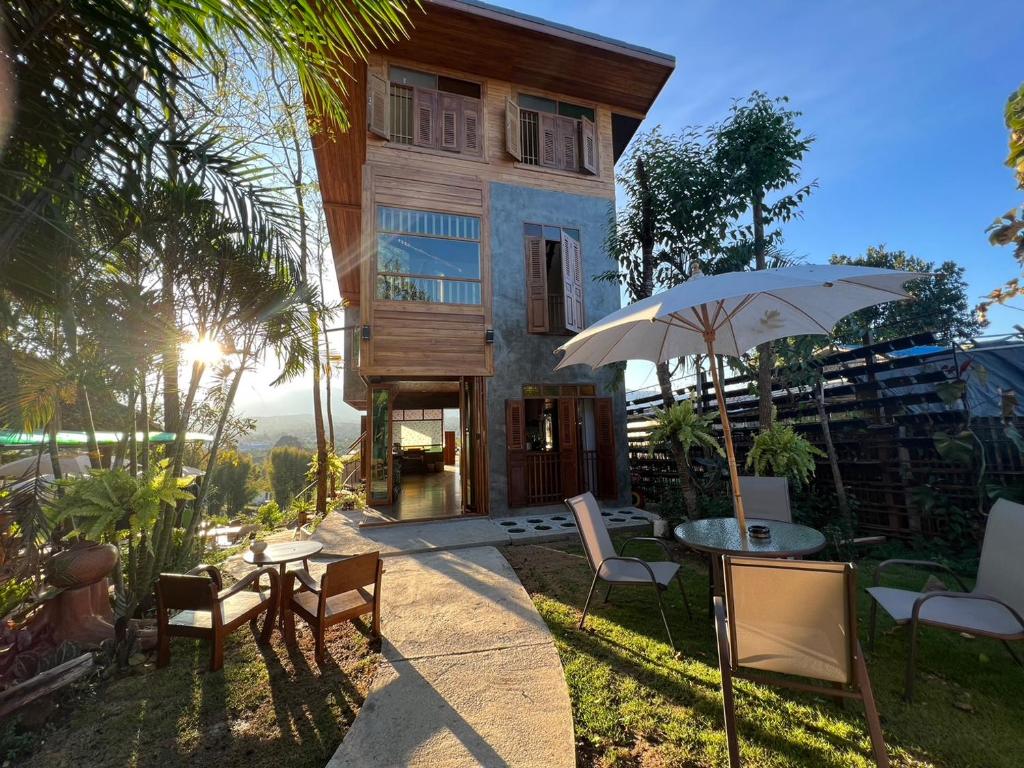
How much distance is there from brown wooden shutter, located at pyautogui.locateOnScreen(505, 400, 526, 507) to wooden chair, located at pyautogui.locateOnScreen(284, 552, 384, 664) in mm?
4319

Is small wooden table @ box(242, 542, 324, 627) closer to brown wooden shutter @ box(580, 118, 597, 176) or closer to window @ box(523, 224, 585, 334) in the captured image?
window @ box(523, 224, 585, 334)

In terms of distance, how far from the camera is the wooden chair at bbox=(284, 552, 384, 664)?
2.70 metres

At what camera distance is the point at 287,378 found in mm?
5746

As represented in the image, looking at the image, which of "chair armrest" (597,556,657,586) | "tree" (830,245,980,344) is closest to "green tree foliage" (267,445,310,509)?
"chair armrest" (597,556,657,586)

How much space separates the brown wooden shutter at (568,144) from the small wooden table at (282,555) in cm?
835

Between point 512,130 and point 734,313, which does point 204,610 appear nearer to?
point 734,313

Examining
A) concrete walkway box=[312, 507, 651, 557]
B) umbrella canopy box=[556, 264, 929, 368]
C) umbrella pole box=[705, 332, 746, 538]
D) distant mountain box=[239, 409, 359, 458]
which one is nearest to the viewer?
umbrella canopy box=[556, 264, 929, 368]

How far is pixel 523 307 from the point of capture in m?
7.93

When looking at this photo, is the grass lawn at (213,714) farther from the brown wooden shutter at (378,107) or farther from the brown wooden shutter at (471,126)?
the brown wooden shutter at (471,126)

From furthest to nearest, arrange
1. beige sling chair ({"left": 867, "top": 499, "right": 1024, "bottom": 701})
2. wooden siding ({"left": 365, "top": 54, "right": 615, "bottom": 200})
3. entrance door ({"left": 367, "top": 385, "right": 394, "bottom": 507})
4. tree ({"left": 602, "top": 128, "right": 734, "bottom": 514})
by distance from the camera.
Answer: entrance door ({"left": 367, "top": 385, "right": 394, "bottom": 507}), wooden siding ({"left": 365, "top": 54, "right": 615, "bottom": 200}), tree ({"left": 602, "top": 128, "right": 734, "bottom": 514}), beige sling chair ({"left": 867, "top": 499, "right": 1024, "bottom": 701})

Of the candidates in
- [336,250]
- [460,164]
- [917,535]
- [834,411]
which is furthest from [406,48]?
[917,535]

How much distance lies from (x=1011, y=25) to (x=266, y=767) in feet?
27.8

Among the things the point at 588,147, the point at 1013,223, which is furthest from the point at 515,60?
the point at 1013,223

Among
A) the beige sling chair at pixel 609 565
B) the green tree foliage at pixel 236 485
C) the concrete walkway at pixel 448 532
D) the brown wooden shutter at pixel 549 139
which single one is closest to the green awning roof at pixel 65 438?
the concrete walkway at pixel 448 532
